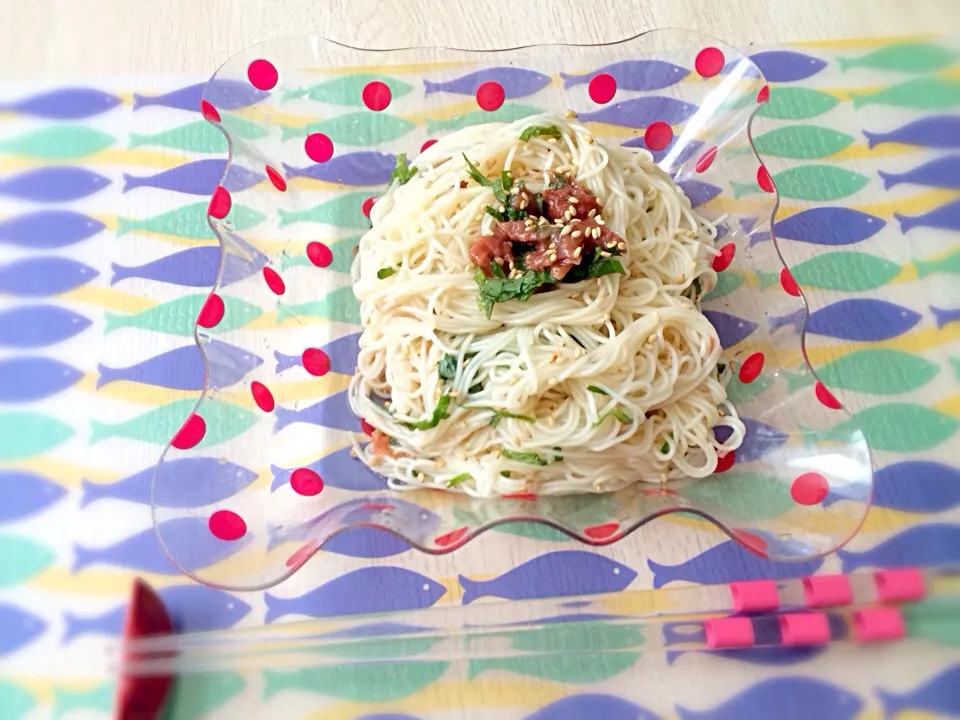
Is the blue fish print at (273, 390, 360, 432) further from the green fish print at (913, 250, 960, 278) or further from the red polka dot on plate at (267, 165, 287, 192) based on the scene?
the green fish print at (913, 250, 960, 278)

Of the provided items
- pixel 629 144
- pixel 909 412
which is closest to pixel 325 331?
pixel 629 144

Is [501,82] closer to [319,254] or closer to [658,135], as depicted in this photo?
[658,135]

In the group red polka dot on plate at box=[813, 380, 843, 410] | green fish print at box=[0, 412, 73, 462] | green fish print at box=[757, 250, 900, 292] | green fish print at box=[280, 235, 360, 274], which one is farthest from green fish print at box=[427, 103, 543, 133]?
green fish print at box=[0, 412, 73, 462]

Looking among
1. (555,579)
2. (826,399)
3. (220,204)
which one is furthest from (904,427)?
(220,204)

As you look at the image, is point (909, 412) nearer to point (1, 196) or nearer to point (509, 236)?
point (509, 236)

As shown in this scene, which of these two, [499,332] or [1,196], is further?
[1,196]

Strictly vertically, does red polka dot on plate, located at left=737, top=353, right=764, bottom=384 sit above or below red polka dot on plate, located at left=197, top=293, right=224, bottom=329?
below

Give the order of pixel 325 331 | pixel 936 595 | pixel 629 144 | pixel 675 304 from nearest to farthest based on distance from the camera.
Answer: pixel 936 595
pixel 675 304
pixel 325 331
pixel 629 144
